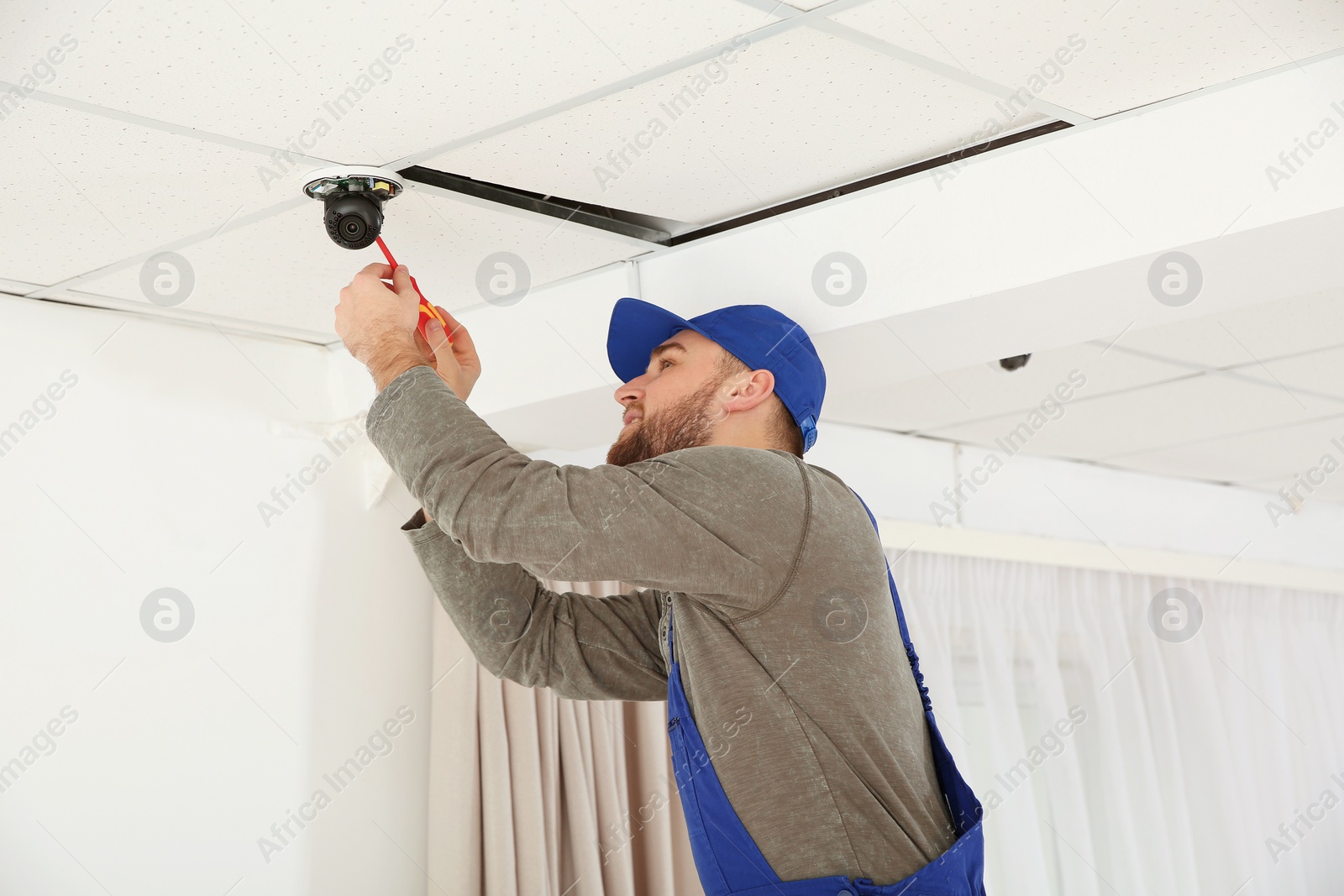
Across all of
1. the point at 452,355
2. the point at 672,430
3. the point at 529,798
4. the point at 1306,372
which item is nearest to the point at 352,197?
the point at 452,355

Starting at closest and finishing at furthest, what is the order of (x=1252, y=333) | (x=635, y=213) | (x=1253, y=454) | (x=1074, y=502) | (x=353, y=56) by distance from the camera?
(x=353, y=56) < (x=635, y=213) < (x=1252, y=333) < (x=1253, y=454) < (x=1074, y=502)

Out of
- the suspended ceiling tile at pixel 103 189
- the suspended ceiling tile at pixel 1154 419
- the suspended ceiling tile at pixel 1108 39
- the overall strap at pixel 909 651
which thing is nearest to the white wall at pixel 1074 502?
the suspended ceiling tile at pixel 1154 419

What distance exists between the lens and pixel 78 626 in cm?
217

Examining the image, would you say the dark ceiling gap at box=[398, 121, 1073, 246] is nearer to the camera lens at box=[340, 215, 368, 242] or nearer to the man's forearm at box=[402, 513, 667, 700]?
the camera lens at box=[340, 215, 368, 242]

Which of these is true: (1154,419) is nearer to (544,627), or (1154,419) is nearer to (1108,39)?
(1108,39)

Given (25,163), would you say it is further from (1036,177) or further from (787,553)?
(1036,177)

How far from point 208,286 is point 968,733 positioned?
290 cm

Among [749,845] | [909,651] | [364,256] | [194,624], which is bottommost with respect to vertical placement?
[749,845]

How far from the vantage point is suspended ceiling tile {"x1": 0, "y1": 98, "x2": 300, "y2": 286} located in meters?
1.50

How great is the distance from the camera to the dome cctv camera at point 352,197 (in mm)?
1649

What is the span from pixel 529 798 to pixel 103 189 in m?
1.54

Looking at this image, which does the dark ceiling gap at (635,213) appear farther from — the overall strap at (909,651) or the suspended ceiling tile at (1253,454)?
the suspended ceiling tile at (1253,454)

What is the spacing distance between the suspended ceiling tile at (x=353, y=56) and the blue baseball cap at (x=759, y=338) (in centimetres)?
39

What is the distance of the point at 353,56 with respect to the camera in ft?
4.41
